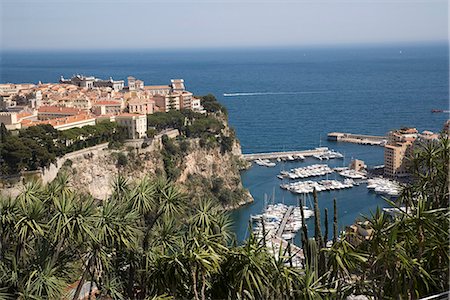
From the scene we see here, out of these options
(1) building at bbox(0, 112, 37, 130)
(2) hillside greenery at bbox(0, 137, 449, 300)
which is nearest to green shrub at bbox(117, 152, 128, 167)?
(1) building at bbox(0, 112, 37, 130)

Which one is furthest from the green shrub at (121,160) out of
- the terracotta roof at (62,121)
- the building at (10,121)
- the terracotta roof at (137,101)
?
the terracotta roof at (137,101)

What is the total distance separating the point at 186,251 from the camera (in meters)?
4.30

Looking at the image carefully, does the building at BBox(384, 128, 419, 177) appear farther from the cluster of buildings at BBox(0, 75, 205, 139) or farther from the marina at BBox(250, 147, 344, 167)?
the cluster of buildings at BBox(0, 75, 205, 139)

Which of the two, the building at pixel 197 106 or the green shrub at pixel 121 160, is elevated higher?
the building at pixel 197 106

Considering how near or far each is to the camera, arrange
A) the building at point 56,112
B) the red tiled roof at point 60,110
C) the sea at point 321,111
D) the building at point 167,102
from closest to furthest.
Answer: the building at point 56,112 → the red tiled roof at point 60,110 → the sea at point 321,111 → the building at point 167,102

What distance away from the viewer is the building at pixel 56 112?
21.3 m

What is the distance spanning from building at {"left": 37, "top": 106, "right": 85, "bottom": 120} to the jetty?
14920mm

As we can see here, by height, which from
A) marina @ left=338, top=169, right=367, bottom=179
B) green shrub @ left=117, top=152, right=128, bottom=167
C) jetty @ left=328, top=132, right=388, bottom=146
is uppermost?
green shrub @ left=117, top=152, right=128, bottom=167

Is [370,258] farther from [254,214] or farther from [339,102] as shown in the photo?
[339,102]

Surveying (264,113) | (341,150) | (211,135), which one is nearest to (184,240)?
(211,135)

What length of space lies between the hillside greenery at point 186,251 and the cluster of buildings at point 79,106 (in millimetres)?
14279

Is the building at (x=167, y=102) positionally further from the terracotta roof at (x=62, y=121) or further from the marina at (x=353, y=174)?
the marina at (x=353, y=174)

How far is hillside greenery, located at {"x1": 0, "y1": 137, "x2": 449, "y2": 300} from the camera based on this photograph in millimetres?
3836

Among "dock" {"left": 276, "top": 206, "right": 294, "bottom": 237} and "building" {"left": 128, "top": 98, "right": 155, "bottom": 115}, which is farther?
"building" {"left": 128, "top": 98, "right": 155, "bottom": 115}
